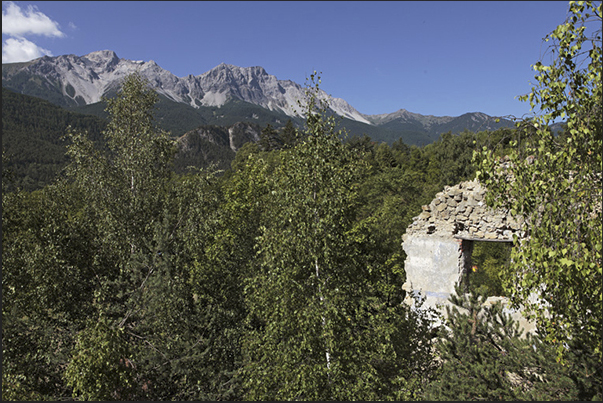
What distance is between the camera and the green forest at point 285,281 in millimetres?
5074

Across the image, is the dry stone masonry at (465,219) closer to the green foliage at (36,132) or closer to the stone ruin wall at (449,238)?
the stone ruin wall at (449,238)

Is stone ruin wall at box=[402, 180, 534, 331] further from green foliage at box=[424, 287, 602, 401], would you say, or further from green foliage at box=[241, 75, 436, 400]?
green foliage at box=[424, 287, 602, 401]

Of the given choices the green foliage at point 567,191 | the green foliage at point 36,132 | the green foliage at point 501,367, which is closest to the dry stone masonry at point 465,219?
the green foliage at point 501,367

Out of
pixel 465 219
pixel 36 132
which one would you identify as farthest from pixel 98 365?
pixel 36 132

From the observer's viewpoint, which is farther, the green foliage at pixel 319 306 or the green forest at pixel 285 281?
the green foliage at pixel 319 306

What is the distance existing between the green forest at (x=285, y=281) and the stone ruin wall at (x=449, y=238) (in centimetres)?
188

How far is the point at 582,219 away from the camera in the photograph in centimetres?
491

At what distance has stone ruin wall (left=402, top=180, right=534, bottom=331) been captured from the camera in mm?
13469

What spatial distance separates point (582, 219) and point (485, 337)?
312cm

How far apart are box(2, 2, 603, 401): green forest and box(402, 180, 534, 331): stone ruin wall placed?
73.9 inches

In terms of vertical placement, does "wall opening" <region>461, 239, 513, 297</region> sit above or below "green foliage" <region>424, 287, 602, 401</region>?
below

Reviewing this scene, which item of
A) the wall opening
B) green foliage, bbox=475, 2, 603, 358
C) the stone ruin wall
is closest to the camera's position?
green foliage, bbox=475, 2, 603, 358

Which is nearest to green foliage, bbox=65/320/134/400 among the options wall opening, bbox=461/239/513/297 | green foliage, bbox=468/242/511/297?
wall opening, bbox=461/239/513/297

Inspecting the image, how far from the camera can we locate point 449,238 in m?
13.9
